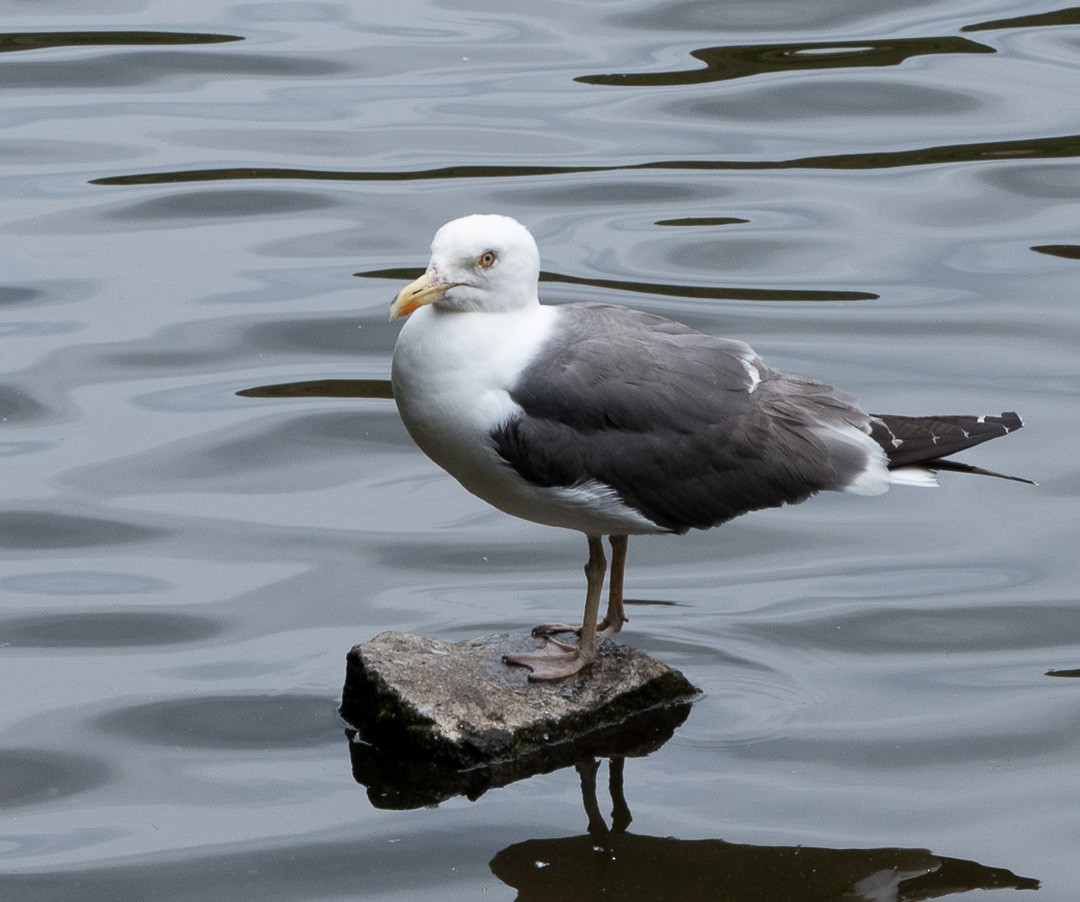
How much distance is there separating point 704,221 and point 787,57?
131 inches

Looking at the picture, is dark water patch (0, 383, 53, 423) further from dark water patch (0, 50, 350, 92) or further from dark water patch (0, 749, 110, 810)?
dark water patch (0, 50, 350, 92)

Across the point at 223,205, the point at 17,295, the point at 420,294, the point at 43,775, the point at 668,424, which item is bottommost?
the point at 43,775

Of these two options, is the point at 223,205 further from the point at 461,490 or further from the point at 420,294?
the point at 420,294

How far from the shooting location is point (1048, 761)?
6602mm

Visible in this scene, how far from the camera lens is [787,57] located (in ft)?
49.1

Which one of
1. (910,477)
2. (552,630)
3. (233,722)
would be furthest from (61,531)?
(910,477)

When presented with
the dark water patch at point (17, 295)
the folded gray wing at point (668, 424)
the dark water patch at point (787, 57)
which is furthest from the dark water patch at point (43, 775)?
the dark water patch at point (787, 57)

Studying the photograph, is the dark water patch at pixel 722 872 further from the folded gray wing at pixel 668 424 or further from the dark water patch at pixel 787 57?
the dark water patch at pixel 787 57

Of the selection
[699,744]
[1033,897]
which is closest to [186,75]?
[699,744]

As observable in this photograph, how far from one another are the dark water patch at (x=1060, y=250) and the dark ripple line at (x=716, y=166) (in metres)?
1.55

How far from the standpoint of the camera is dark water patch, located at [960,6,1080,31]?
Result: 15.3 metres

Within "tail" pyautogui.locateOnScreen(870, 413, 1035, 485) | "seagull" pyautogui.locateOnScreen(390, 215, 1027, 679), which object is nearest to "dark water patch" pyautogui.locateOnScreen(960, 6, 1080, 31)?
"tail" pyautogui.locateOnScreen(870, 413, 1035, 485)

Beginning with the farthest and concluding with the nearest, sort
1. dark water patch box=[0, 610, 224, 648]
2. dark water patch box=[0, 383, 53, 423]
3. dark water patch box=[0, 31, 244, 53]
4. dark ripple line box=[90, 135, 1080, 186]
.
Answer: dark water patch box=[0, 31, 244, 53], dark ripple line box=[90, 135, 1080, 186], dark water patch box=[0, 383, 53, 423], dark water patch box=[0, 610, 224, 648]

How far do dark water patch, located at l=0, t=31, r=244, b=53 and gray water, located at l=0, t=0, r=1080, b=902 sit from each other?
0.06m
